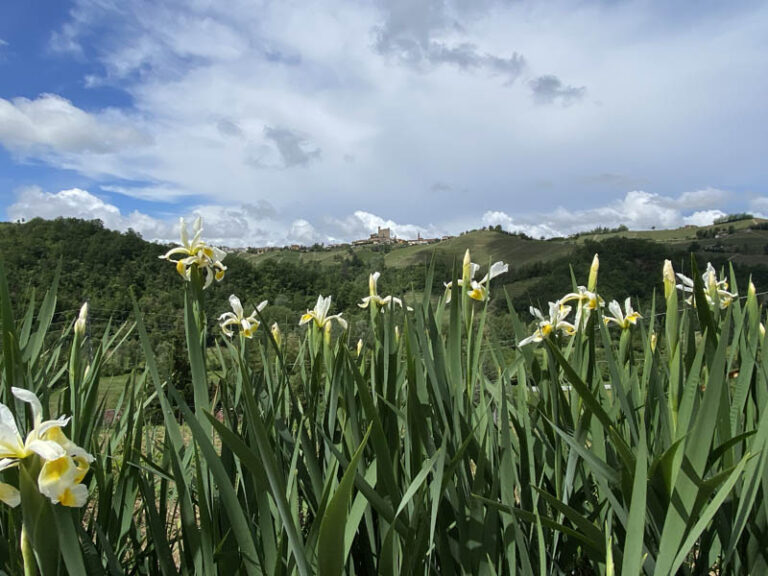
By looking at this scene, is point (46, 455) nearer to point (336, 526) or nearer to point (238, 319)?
point (336, 526)

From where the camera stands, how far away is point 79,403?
1348mm

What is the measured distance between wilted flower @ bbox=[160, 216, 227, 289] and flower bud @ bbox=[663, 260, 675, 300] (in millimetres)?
1416

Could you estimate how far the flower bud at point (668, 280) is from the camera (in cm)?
143

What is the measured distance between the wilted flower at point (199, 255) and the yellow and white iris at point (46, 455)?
2.88 feet

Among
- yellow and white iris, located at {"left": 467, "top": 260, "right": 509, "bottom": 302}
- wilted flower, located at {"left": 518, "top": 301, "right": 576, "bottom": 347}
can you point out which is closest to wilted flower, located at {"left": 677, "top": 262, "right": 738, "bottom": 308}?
wilted flower, located at {"left": 518, "top": 301, "right": 576, "bottom": 347}

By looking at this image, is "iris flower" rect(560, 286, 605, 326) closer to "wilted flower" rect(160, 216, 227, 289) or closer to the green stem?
"wilted flower" rect(160, 216, 227, 289)

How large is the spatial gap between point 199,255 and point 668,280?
1459 millimetres

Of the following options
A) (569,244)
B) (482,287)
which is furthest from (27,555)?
(569,244)

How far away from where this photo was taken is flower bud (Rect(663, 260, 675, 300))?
4.70ft

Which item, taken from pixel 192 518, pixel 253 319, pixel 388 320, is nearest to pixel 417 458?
pixel 388 320

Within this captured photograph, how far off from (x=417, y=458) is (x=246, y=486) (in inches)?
16.5

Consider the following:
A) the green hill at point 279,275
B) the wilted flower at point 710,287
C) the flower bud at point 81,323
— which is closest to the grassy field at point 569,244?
the green hill at point 279,275

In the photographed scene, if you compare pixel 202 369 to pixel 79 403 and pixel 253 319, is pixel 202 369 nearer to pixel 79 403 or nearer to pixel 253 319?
pixel 79 403

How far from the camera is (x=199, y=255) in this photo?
1.68 m
